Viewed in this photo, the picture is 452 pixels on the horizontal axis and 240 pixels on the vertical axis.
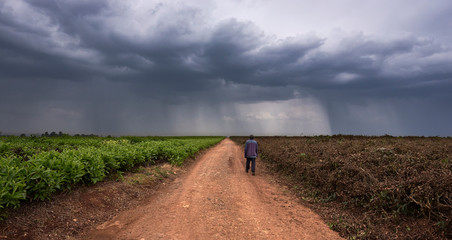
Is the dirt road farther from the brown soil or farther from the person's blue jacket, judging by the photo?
the person's blue jacket

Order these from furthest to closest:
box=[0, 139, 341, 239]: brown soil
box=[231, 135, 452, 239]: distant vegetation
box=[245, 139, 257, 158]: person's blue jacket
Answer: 1. box=[245, 139, 257, 158]: person's blue jacket
2. box=[231, 135, 452, 239]: distant vegetation
3. box=[0, 139, 341, 239]: brown soil

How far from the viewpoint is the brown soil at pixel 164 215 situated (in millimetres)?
4984

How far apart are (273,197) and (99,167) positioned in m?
6.35

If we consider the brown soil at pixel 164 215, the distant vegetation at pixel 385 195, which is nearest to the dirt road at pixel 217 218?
the brown soil at pixel 164 215

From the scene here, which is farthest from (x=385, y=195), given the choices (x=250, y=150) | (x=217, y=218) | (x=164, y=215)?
(x=250, y=150)

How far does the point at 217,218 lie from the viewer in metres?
5.88

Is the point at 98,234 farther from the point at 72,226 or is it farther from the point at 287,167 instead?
the point at 287,167

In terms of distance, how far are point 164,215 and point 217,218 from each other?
57.9 inches

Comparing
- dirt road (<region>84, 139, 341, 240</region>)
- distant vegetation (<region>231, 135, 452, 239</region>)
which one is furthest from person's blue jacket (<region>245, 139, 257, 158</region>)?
dirt road (<region>84, 139, 341, 240</region>)

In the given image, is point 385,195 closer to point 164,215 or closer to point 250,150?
point 164,215

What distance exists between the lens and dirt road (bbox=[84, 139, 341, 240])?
16.7 feet

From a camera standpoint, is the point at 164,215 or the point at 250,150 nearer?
the point at 164,215

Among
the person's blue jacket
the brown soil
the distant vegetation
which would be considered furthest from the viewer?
the person's blue jacket

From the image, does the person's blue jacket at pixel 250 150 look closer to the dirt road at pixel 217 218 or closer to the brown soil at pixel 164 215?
the brown soil at pixel 164 215
